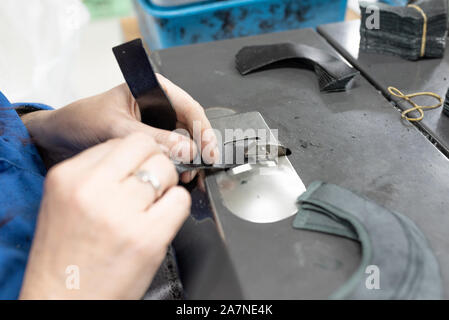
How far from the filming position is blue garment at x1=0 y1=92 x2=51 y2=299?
0.38 metres

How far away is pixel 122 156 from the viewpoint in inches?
14.3

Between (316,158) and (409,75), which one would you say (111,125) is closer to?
(316,158)

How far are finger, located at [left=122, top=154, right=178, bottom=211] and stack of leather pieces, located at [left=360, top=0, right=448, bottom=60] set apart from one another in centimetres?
63

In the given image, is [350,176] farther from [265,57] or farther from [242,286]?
[265,57]

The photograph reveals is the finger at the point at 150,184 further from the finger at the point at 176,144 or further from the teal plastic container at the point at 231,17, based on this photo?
the teal plastic container at the point at 231,17

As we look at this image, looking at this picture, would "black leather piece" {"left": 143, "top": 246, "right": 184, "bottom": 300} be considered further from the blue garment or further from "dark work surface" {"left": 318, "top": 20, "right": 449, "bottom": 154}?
"dark work surface" {"left": 318, "top": 20, "right": 449, "bottom": 154}

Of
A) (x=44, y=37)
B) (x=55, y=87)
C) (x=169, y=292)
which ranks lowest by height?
(x=169, y=292)

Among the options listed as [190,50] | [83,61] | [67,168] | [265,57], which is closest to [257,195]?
[67,168]

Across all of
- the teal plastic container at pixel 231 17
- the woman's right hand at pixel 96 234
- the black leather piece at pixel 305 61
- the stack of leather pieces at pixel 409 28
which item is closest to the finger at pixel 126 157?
the woman's right hand at pixel 96 234

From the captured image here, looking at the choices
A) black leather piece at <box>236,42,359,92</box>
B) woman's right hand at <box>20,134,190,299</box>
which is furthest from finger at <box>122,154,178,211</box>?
black leather piece at <box>236,42,359,92</box>

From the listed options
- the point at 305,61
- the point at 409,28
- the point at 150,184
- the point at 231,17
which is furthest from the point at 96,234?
the point at 231,17

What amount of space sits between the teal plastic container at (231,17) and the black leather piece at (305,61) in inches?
18.1
